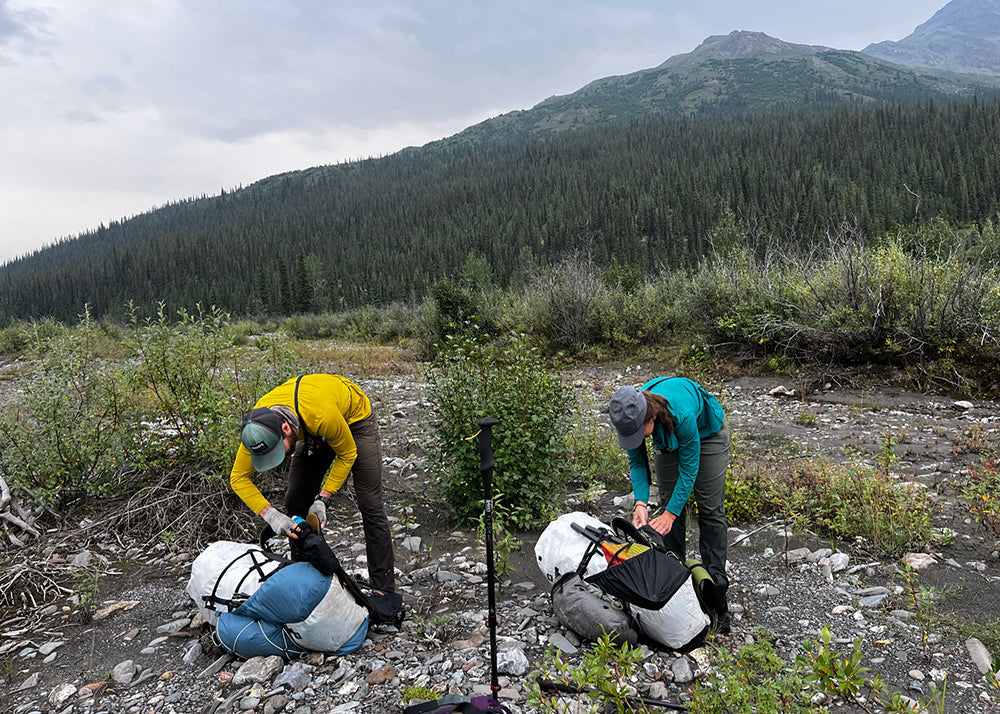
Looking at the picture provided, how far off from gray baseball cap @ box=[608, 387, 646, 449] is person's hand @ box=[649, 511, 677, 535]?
0.66 m

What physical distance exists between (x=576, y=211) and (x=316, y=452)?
323ft

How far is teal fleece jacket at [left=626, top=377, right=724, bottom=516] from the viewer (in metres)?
3.97

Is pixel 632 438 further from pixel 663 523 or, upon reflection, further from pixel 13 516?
pixel 13 516

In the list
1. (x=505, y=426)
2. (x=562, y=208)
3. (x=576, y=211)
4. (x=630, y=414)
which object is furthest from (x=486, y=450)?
(x=562, y=208)

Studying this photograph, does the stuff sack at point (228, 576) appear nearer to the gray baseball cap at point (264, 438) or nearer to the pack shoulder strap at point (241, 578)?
the pack shoulder strap at point (241, 578)

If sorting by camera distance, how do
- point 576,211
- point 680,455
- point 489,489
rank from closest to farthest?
point 489,489 → point 680,455 → point 576,211

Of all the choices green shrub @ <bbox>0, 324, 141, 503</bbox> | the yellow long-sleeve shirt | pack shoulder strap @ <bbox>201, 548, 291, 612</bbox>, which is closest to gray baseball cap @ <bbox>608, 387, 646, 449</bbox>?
the yellow long-sleeve shirt

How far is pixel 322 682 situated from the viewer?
143 inches

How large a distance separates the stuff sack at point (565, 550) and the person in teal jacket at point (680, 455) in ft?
1.30

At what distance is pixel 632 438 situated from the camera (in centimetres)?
380

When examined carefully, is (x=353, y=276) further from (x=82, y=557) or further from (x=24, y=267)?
(x=24, y=267)

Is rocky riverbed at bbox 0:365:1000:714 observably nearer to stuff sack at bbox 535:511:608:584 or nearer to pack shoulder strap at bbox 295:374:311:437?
stuff sack at bbox 535:511:608:584

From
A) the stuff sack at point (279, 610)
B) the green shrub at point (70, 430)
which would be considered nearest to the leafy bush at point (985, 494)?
the stuff sack at point (279, 610)

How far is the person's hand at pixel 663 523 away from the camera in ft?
13.3
